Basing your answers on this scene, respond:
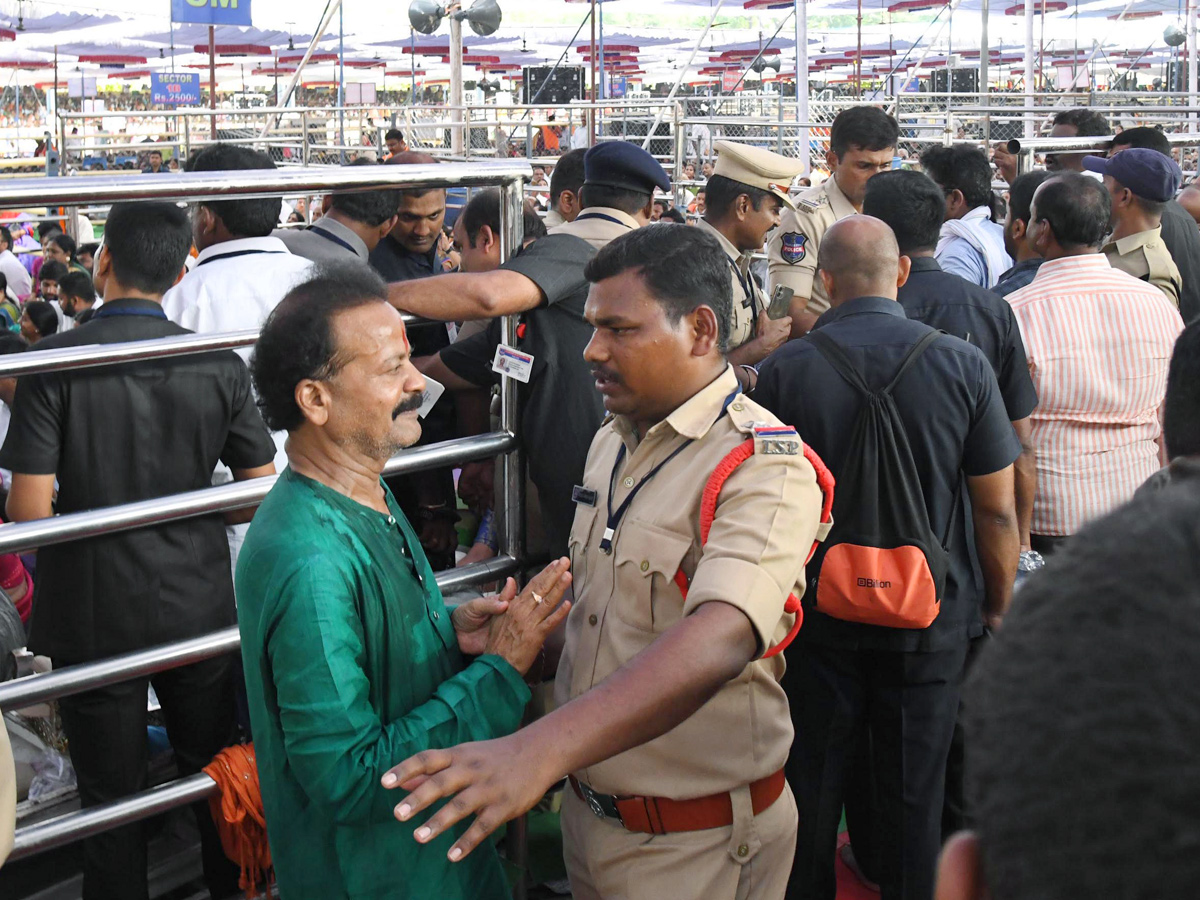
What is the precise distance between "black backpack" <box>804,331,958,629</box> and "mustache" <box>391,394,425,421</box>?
4.24ft

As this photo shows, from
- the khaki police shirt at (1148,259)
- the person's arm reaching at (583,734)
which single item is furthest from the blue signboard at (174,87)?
the person's arm reaching at (583,734)

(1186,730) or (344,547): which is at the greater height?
(1186,730)

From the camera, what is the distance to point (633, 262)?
7.71 feet

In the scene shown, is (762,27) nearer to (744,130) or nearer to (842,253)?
(744,130)

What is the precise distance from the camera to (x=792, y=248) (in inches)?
201

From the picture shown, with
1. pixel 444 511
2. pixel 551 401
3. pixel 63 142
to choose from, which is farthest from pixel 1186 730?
pixel 63 142

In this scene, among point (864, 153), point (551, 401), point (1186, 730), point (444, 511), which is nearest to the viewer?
point (1186, 730)

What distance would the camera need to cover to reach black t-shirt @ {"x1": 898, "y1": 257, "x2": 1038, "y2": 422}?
3.72 metres

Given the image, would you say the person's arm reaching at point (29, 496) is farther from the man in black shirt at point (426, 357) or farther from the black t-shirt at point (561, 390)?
the black t-shirt at point (561, 390)

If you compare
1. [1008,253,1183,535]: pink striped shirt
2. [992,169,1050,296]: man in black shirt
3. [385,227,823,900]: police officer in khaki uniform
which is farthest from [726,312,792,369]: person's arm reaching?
[385,227,823,900]: police officer in khaki uniform

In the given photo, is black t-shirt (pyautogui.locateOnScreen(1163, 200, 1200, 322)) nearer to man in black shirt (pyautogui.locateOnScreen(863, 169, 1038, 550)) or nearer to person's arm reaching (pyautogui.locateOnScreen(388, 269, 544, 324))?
man in black shirt (pyautogui.locateOnScreen(863, 169, 1038, 550))

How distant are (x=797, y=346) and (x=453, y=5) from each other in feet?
34.8

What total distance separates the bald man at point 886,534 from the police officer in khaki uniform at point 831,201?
5.69ft

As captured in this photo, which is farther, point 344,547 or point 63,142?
point 63,142
